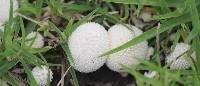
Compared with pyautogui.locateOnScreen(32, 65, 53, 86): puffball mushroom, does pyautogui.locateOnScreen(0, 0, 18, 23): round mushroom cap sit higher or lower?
higher

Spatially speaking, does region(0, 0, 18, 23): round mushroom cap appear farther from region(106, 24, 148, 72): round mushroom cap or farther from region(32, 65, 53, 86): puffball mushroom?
region(106, 24, 148, 72): round mushroom cap

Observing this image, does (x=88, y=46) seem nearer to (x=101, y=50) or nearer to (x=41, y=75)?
(x=101, y=50)

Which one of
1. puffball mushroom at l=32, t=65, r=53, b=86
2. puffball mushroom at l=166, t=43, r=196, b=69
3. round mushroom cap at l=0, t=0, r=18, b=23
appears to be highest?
round mushroom cap at l=0, t=0, r=18, b=23

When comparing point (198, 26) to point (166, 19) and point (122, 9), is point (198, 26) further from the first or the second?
point (122, 9)

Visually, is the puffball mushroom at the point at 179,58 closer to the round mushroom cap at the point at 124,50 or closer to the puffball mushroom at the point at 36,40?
the round mushroom cap at the point at 124,50

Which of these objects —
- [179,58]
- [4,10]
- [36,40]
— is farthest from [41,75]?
[179,58]

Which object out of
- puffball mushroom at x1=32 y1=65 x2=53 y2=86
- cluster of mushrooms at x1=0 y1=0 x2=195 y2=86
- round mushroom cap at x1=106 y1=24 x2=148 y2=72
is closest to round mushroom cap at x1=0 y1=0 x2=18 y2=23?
cluster of mushrooms at x1=0 y1=0 x2=195 y2=86
